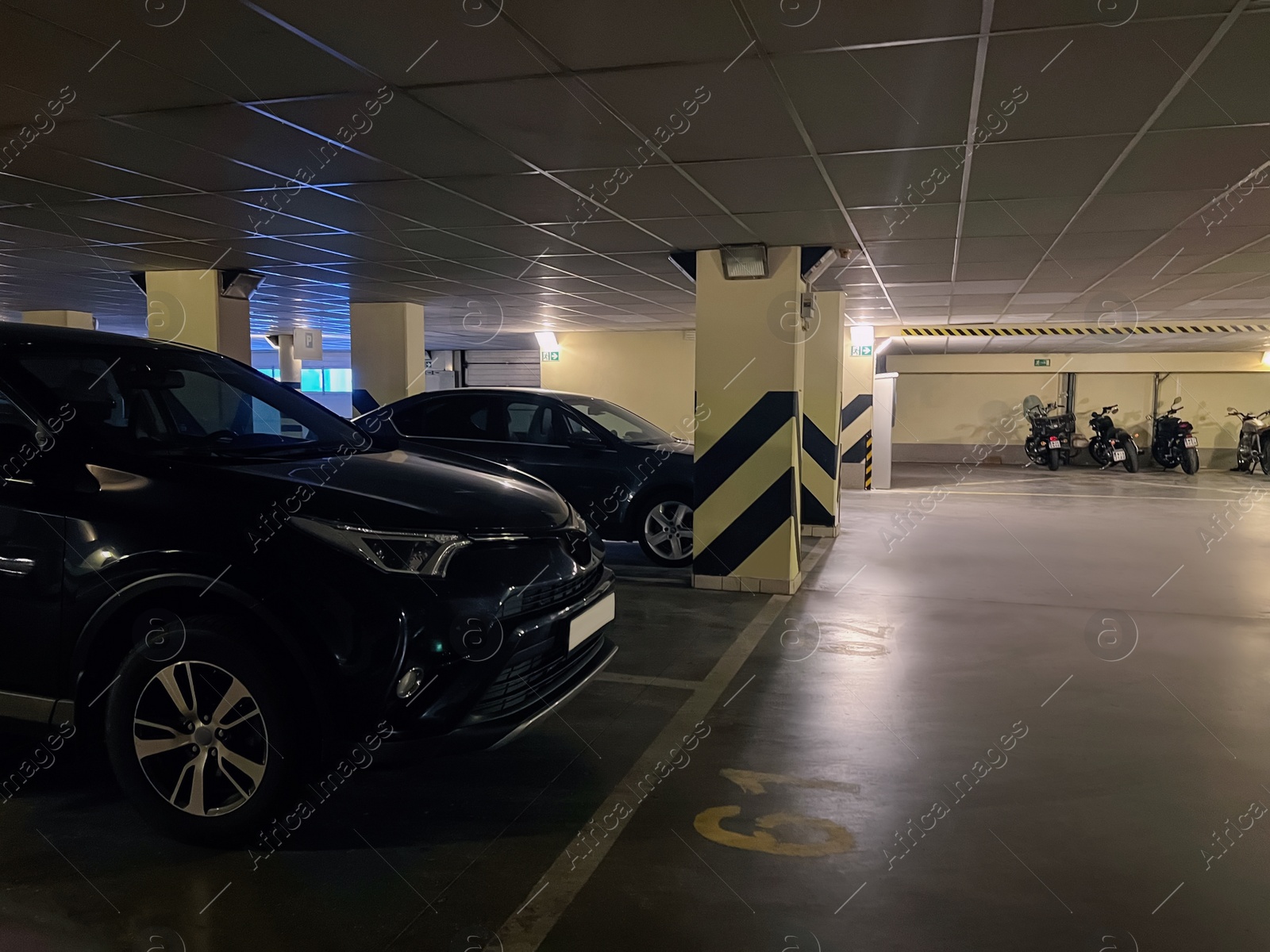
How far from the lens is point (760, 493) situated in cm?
602

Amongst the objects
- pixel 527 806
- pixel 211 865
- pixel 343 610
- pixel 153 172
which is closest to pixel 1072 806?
pixel 527 806

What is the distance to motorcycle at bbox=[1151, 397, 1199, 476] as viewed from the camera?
15.4 metres

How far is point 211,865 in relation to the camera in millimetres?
2377

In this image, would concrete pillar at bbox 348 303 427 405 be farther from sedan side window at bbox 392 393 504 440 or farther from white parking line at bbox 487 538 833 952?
white parking line at bbox 487 538 833 952

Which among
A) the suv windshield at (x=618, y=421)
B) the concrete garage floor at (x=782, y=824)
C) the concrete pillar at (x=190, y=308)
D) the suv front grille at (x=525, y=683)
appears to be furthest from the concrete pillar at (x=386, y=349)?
the suv front grille at (x=525, y=683)

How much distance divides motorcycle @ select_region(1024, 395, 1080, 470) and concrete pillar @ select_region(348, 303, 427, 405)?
41.1 feet

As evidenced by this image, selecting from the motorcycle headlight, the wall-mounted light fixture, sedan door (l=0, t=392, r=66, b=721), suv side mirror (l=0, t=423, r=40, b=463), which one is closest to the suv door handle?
sedan door (l=0, t=392, r=66, b=721)

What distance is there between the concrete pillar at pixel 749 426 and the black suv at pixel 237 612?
3531 millimetres

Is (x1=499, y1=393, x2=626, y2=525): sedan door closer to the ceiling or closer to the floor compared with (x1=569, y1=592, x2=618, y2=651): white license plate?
closer to the ceiling

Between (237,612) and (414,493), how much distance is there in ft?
1.94

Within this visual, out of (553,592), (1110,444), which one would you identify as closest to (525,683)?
(553,592)

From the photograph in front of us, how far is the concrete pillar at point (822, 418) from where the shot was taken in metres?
8.37

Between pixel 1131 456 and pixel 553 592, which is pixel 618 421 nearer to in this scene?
pixel 553 592

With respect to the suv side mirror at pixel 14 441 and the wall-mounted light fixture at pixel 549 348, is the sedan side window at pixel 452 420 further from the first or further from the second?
the wall-mounted light fixture at pixel 549 348
